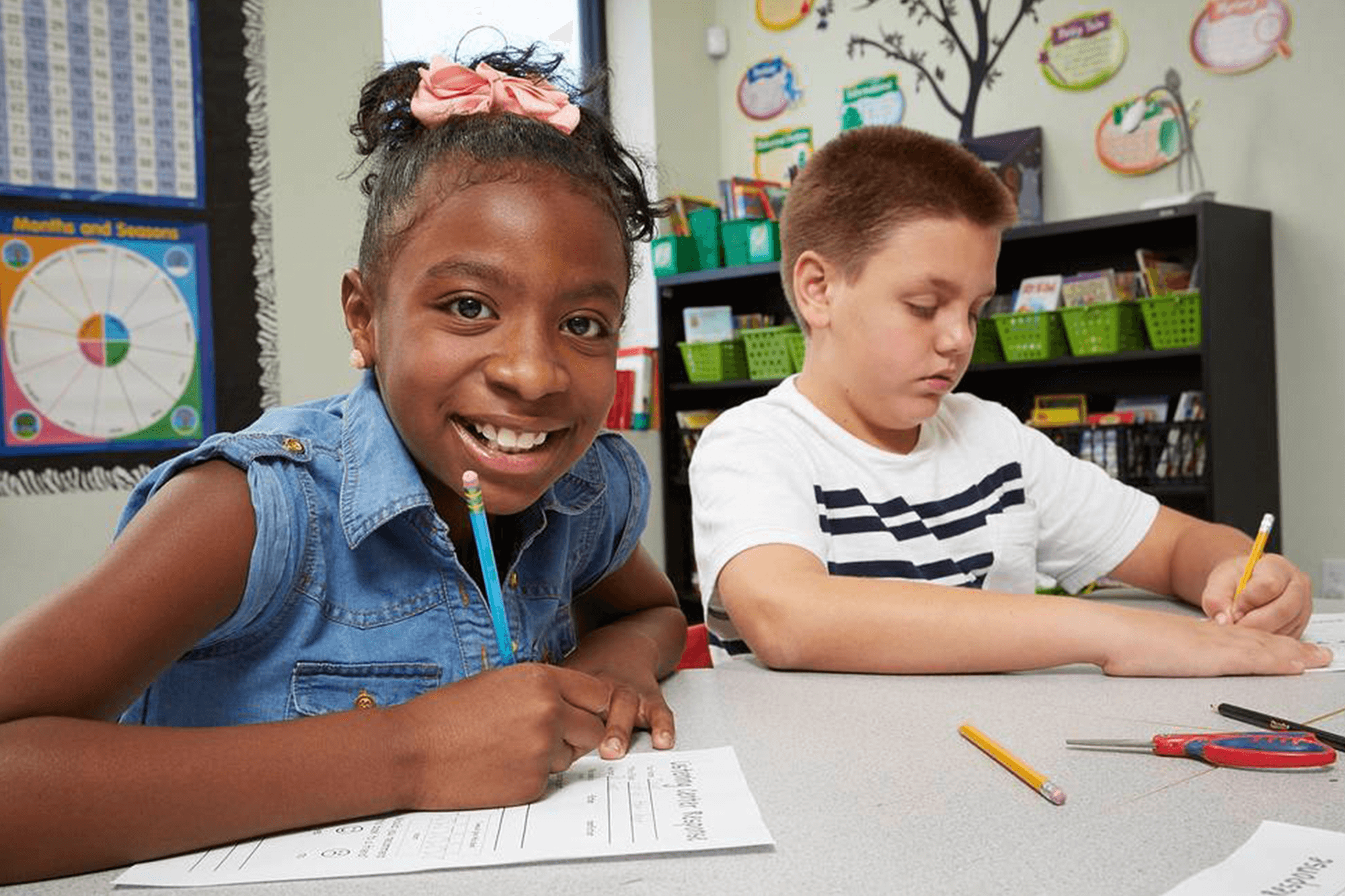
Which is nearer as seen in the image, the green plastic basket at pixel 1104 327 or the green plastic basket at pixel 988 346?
the green plastic basket at pixel 1104 327

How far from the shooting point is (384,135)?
910mm

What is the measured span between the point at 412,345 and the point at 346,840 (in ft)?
1.09

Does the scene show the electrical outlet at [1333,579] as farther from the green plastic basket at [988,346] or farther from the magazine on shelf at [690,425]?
the magazine on shelf at [690,425]

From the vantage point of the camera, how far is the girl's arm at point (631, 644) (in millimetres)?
783

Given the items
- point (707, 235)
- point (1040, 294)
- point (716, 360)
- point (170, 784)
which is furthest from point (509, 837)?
point (707, 235)

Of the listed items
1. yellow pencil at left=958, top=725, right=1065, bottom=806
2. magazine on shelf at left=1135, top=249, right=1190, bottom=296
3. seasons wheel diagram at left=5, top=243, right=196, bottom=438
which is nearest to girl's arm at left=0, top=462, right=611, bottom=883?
yellow pencil at left=958, top=725, right=1065, bottom=806

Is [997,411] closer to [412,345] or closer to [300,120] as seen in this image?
[412,345]

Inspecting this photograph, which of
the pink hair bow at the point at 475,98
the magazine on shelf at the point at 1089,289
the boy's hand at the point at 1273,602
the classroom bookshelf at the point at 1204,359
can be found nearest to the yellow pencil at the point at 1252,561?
the boy's hand at the point at 1273,602

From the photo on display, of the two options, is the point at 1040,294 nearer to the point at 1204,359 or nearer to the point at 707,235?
the point at 1204,359

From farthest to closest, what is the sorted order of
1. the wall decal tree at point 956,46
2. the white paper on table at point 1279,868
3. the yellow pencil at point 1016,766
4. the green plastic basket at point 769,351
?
the green plastic basket at point 769,351, the wall decal tree at point 956,46, the yellow pencil at point 1016,766, the white paper on table at point 1279,868

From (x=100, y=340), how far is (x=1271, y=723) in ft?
8.34

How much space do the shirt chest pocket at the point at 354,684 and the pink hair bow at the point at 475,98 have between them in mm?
405

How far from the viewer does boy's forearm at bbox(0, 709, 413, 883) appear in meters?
0.55

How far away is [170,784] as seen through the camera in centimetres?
58
